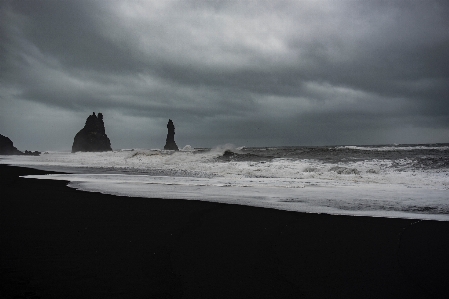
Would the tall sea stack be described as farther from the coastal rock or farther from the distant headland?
the coastal rock

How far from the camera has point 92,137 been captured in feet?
230

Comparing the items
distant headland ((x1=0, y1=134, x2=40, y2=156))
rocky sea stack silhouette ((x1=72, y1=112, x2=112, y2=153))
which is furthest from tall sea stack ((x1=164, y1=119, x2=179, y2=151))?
distant headland ((x1=0, y1=134, x2=40, y2=156))

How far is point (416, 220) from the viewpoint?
459 centimetres

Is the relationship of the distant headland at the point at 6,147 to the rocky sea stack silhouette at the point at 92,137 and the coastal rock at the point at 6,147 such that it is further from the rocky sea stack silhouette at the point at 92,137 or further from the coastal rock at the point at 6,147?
the rocky sea stack silhouette at the point at 92,137

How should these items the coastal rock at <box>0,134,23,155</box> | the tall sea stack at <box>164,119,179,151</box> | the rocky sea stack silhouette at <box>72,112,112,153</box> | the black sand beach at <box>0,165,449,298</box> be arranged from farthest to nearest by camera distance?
the tall sea stack at <box>164,119,179,151</box>, the rocky sea stack silhouette at <box>72,112,112,153</box>, the coastal rock at <box>0,134,23,155</box>, the black sand beach at <box>0,165,449,298</box>

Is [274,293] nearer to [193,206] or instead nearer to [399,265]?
[399,265]

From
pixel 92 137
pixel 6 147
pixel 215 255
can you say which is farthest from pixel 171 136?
pixel 215 255

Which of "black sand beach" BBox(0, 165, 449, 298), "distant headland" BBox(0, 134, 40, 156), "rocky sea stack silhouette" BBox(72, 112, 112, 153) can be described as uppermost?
"rocky sea stack silhouette" BBox(72, 112, 112, 153)

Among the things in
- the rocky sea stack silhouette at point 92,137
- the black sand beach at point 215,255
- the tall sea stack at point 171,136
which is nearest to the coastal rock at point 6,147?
the rocky sea stack silhouette at point 92,137

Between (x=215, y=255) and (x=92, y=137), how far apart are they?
74610 mm

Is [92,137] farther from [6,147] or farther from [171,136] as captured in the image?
[171,136]

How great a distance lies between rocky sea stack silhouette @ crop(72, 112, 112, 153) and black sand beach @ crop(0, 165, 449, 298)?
233 feet

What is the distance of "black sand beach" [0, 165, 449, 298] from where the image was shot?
2.21 metres

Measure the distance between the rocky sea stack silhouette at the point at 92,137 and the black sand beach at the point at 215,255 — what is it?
71.0 m
